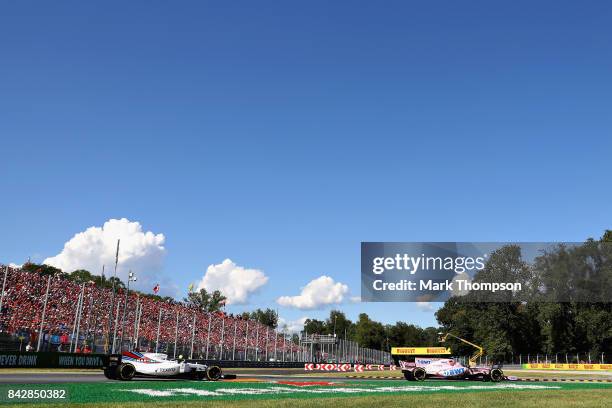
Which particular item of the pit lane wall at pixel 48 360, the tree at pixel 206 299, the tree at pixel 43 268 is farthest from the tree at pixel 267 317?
the pit lane wall at pixel 48 360

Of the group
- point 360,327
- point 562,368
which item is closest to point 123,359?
point 562,368

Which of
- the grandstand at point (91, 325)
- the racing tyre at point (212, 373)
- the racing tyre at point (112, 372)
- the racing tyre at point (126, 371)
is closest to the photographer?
the racing tyre at point (126, 371)

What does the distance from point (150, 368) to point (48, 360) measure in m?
13.0

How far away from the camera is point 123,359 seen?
26.6 metres

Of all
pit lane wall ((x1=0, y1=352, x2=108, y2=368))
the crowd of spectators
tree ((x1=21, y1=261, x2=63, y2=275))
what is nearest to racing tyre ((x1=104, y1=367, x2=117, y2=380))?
pit lane wall ((x1=0, y1=352, x2=108, y2=368))

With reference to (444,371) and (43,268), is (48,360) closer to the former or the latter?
(444,371)

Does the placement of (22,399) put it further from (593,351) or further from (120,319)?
(593,351)

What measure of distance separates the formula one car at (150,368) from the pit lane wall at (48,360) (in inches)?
362

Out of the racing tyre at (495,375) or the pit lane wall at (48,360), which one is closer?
the racing tyre at (495,375)

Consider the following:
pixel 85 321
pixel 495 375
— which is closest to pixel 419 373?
pixel 495 375

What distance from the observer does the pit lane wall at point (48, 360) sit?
111ft

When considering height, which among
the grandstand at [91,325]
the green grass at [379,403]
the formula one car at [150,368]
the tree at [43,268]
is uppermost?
the tree at [43,268]

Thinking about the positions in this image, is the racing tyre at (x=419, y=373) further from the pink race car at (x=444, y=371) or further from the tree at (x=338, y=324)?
the tree at (x=338, y=324)

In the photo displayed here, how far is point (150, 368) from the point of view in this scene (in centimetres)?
2661
